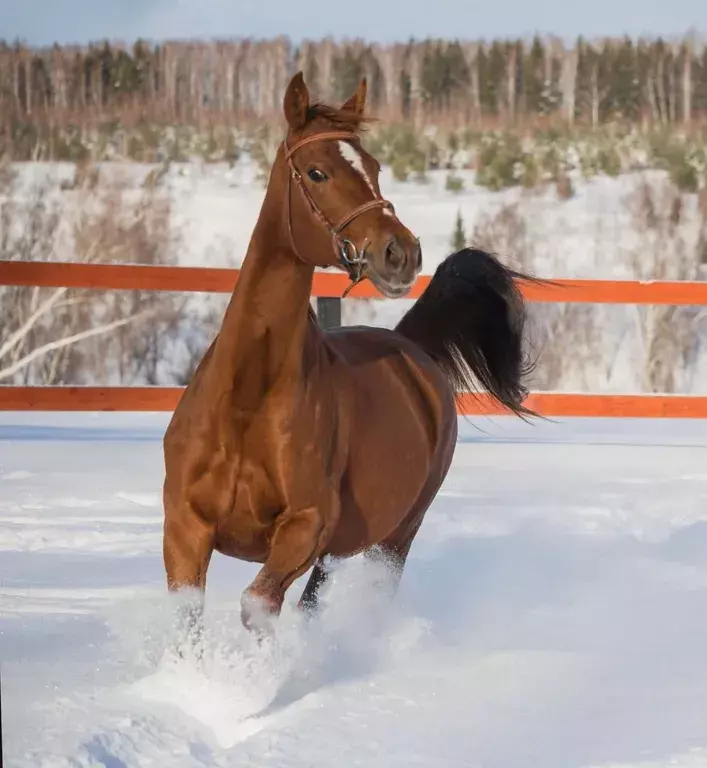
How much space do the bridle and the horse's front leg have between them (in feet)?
1.75

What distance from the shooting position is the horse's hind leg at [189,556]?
250 centimetres

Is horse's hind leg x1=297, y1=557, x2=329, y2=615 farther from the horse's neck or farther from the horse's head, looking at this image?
the horse's head

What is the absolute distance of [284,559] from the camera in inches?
98.7

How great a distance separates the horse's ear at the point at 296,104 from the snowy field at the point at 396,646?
1163mm

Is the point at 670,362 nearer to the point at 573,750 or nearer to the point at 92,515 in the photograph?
the point at 92,515

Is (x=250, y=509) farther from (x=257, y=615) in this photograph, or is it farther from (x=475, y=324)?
(x=475, y=324)

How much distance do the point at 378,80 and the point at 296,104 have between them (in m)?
11.4

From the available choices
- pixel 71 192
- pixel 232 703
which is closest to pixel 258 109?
pixel 71 192

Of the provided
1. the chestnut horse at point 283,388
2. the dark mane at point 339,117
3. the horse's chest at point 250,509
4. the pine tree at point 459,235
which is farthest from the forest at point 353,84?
the horse's chest at point 250,509

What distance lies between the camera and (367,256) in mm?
→ 2381

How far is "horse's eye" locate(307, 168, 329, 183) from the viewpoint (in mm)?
2496

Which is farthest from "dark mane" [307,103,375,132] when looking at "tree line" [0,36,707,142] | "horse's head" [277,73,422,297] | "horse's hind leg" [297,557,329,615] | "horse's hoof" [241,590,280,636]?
"tree line" [0,36,707,142]

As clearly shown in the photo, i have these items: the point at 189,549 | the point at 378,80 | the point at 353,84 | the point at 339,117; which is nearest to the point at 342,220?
the point at 339,117

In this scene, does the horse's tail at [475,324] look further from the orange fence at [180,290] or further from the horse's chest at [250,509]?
the orange fence at [180,290]
